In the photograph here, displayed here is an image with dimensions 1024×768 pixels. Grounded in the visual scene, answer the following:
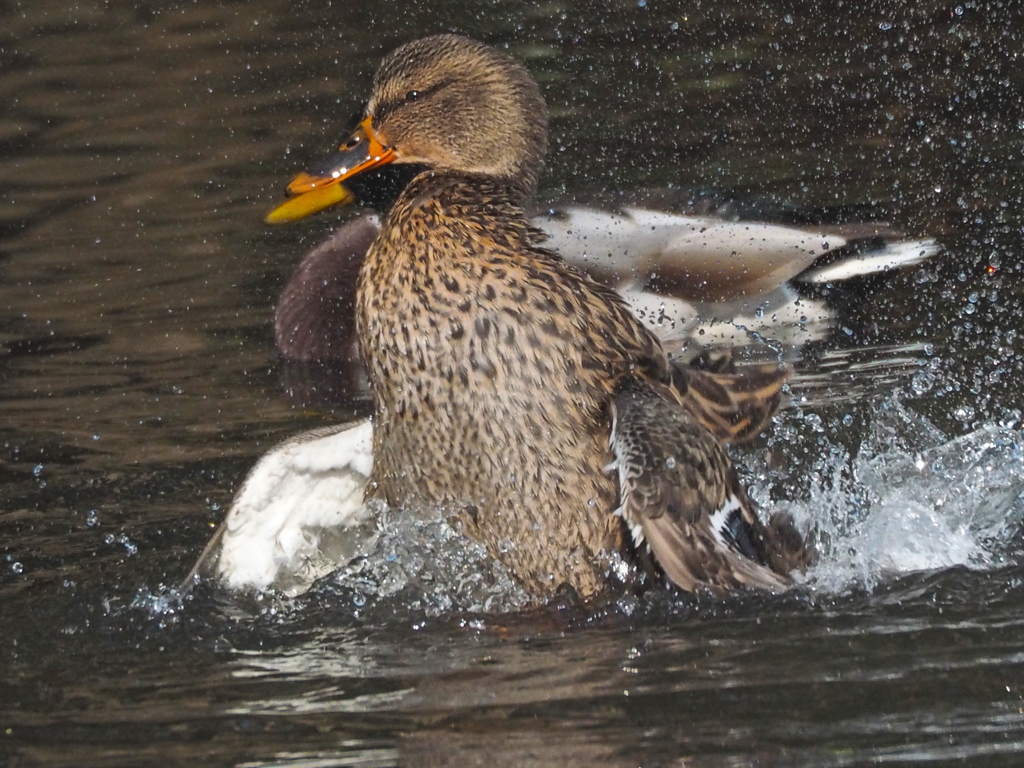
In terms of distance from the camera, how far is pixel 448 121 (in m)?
4.38

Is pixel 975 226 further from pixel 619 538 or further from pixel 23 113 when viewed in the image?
pixel 23 113

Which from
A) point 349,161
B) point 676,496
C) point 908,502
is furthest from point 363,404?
point 676,496

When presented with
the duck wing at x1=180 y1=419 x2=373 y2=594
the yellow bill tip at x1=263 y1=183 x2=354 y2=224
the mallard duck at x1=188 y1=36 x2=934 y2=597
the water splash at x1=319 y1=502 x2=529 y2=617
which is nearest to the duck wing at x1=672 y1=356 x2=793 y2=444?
the mallard duck at x1=188 y1=36 x2=934 y2=597

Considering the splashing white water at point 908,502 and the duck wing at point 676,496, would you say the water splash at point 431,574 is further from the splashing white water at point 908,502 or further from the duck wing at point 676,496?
the splashing white water at point 908,502

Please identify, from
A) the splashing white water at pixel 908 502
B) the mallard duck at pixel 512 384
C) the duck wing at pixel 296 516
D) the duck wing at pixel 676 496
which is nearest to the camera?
the duck wing at pixel 676 496

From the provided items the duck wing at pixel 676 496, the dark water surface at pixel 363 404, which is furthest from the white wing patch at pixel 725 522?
the dark water surface at pixel 363 404

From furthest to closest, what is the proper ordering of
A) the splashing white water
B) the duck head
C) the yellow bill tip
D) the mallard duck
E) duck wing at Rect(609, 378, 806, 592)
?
the yellow bill tip
the duck head
the splashing white water
the mallard duck
duck wing at Rect(609, 378, 806, 592)

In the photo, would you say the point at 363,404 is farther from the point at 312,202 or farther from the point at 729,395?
the point at 729,395

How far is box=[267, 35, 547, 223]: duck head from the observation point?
439cm

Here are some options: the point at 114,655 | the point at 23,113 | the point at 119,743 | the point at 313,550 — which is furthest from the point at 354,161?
the point at 23,113

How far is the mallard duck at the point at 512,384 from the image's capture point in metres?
3.90

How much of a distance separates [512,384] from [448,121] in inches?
31.0

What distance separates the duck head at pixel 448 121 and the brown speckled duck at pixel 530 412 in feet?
0.42

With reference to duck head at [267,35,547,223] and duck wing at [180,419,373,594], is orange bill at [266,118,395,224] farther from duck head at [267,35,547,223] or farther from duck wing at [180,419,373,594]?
duck wing at [180,419,373,594]
